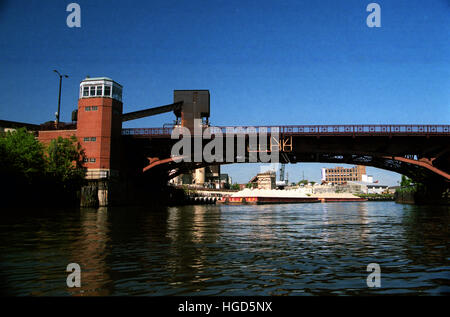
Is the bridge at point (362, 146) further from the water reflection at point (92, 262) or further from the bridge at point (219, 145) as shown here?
the water reflection at point (92, 262)

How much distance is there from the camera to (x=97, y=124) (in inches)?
2436

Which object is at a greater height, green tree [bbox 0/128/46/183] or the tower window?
the tower window

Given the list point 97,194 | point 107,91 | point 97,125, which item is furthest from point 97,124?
point 97,194

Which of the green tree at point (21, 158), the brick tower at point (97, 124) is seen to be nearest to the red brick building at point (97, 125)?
the brick tower at point (97, 124)

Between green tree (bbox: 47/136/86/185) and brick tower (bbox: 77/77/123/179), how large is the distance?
1281 mm

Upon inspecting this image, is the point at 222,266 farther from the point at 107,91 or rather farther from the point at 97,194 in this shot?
the point at 107,91

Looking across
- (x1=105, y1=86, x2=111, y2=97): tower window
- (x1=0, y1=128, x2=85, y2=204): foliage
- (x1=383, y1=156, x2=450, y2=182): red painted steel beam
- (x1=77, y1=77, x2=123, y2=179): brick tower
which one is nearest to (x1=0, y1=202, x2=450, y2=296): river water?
(x1=0, y1=128, x2=85, y2=204): foliage

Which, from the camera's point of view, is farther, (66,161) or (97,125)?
(97,125)

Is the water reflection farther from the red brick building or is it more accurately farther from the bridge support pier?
the red brick building

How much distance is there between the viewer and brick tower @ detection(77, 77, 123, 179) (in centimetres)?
6169

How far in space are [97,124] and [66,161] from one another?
804cm

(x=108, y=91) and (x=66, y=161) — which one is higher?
(x=108, y=91)

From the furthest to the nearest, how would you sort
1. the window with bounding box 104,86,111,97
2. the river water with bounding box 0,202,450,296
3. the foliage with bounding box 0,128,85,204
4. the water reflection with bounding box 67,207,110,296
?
the window with bounding box 104,86,111,97
the foliage with bounding box 0,128,85,204
the river water with bounding box 0,202,450,296
the water reflection with bounding box 67,207,110,296

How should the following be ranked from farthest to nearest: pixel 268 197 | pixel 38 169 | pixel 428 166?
pixel 268 197
pixel 428 166
pixel 38 169
